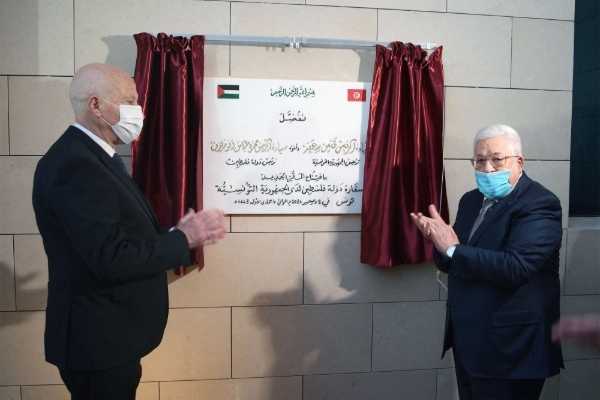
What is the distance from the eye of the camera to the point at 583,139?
10.3ft

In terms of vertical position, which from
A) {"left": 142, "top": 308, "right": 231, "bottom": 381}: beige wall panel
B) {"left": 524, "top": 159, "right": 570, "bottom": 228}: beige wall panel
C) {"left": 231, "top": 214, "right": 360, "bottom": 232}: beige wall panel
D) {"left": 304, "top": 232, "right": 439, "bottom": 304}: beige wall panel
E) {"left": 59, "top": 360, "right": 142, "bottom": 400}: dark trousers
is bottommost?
{"left": 142, "top": 308, "right": 231, "bottom": 381}: beige wall panel

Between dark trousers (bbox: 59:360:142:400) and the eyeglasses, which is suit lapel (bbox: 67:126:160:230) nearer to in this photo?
dark trousers (bbox: 59:360:142:400)

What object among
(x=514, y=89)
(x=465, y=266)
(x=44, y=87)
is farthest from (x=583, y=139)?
(x=44, y=87)

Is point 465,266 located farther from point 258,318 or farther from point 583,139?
point 583,139

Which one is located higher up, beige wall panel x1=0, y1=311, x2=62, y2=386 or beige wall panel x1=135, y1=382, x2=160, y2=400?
beige wall panel x1=0, y1=311, x2=62, y2=386

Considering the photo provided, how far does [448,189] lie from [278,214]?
37.9 inches

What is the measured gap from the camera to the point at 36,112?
233cm

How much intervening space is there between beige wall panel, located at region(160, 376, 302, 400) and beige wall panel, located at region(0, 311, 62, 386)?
2.02 feet

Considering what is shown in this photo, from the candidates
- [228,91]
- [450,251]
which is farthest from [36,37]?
[450,251]

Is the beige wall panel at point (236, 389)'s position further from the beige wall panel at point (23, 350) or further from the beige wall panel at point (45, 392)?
the beige wall panel at point (23, 350)

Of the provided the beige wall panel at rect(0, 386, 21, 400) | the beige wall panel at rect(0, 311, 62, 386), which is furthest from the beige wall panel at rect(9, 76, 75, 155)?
the beige wall panel at rect(0, 386, 21, 400)

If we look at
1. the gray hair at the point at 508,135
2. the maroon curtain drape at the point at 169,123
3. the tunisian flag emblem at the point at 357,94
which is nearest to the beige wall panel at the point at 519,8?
the tunisian flag emblem at the point at 357,94

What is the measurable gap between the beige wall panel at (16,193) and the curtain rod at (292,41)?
36.8 inches

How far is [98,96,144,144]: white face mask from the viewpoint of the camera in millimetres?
1609
